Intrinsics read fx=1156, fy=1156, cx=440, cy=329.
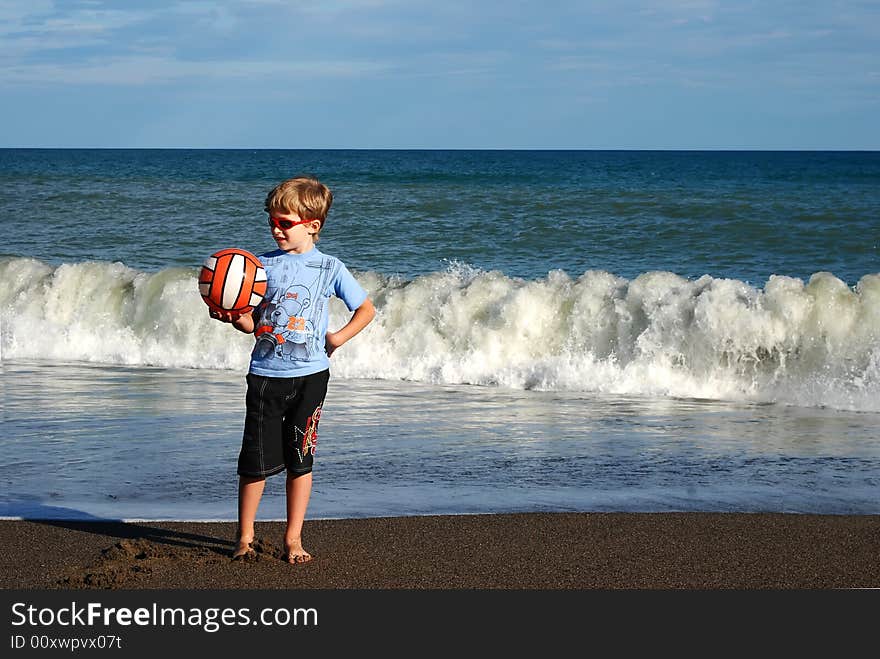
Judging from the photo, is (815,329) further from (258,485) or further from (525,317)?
(258,485)

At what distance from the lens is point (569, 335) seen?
12.3 metres

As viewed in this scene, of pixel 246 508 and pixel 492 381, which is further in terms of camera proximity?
pixel 492 381

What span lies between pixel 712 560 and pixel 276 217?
89.9 inches

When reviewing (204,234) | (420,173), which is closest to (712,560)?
(204,234)

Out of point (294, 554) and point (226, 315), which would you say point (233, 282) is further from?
point (294, 554)

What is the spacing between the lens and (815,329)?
11.4m

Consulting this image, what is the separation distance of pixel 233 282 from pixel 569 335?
26.9 ft

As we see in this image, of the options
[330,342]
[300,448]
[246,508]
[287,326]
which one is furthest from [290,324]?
[246,508]

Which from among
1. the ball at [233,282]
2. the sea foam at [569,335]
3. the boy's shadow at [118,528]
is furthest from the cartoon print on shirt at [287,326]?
the sea foam at [569,335]

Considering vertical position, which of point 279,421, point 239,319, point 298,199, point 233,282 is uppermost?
point 298,199

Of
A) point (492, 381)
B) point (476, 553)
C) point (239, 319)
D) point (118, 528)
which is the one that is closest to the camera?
point (239, 319)

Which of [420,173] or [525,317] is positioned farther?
[420,173]

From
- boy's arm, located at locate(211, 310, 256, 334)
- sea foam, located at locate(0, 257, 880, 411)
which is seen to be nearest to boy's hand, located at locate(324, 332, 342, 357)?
boy's arm, located at locate(211, 310, 256, 334)

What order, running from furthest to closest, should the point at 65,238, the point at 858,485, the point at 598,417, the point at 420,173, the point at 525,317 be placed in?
the point at 420,173, the point at 65,238, the point at 525,317, the point at 598,417, the point at 858,485
